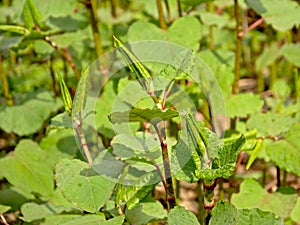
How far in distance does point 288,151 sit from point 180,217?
44 centimetres

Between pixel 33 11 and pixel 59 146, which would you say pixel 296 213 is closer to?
pixel 59 146

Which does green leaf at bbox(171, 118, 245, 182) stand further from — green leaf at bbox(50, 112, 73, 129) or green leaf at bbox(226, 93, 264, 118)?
green leaf at bbox(226, 93, 264, 118)

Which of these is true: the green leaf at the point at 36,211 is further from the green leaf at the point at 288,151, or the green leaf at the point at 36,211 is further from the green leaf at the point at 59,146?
the green leaf at the point at 288,151

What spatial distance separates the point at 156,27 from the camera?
144 cm

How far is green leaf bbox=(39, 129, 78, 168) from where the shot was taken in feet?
4.48

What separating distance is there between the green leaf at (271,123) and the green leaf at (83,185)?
0.48 metres

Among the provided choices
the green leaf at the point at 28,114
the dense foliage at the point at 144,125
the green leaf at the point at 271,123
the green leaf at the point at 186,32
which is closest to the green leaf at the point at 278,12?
the dense foliage at the point at 144,125

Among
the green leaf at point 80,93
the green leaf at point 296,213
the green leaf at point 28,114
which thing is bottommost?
the green leaf at point 296,213

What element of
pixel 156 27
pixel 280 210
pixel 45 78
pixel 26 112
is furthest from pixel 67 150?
pixel 45 78

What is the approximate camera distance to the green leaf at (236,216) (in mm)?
814

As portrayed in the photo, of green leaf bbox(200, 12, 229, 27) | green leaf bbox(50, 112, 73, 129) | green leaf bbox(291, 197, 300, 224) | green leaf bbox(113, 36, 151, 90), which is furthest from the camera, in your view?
green leaf bbox(200, 12, 229, 27)

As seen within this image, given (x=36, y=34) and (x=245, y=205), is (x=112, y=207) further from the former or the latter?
(x=36, y=34)

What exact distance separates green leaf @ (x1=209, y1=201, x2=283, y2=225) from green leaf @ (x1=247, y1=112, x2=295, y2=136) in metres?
0.45

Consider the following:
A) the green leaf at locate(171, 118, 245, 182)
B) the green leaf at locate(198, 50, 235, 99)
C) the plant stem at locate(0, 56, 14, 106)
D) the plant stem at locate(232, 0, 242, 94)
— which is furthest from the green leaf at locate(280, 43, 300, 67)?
the green leaf at locate(171, 118, 245, 182)
